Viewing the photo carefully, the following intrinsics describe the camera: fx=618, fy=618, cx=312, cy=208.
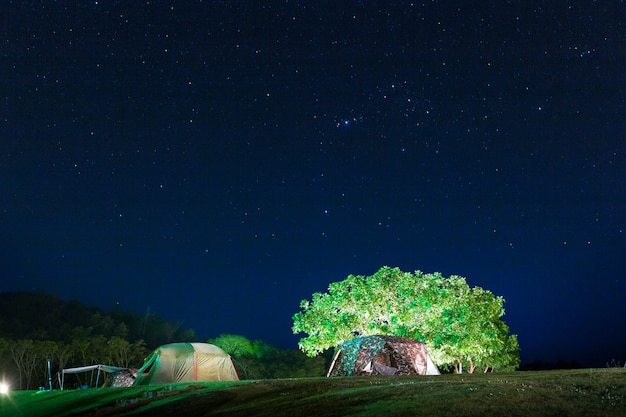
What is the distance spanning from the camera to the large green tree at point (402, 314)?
128 feet

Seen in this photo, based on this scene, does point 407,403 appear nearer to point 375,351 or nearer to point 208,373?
point 375,351

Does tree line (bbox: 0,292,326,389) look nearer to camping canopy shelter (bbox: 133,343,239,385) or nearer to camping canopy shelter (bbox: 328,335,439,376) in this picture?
camping canopy shelter (bbox: 133,343,239,385)

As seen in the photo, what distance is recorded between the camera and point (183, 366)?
1307 inches

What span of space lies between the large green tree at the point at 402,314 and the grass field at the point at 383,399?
1921 centimetres

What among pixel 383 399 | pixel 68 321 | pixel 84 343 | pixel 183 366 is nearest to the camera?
pixel 383 399

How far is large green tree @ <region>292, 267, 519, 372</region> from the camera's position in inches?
1538

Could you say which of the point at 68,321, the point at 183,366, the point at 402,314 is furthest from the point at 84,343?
the point at 402,314

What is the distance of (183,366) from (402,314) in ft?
46.4

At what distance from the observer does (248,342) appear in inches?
3467

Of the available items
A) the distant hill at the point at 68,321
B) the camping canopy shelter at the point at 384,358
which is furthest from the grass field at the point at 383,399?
the distant hill at the point at 68,321

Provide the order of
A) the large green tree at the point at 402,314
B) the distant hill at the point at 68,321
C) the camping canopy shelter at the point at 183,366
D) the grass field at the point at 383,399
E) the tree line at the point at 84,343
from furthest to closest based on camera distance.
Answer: the distant hill at the point at 68,321, the tree line at the point at 84,343, the large green tree at the point at 402,314, the camping canopy shelter at the point at 183,366, the grass field at the point at 383,399

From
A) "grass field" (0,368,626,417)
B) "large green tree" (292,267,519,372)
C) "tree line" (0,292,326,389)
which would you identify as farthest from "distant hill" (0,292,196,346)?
"grass field" (0,368,626,417)

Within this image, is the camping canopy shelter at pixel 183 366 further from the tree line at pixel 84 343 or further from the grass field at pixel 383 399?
the tree line at pixel 84 343

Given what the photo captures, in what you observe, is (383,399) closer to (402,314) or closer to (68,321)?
(402,314)
